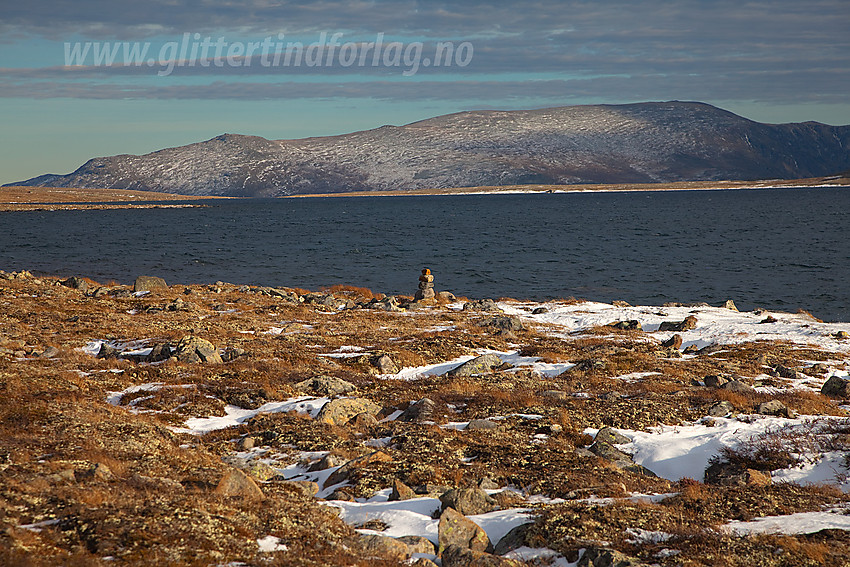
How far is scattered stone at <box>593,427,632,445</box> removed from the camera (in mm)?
17164

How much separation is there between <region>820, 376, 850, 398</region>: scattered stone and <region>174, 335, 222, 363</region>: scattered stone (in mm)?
21387

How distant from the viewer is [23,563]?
795cm

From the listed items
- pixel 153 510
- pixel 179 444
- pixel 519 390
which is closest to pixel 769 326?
pixel 519 390

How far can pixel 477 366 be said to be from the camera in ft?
84.7

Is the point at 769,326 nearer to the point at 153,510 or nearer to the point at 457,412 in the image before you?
the point at 457,412

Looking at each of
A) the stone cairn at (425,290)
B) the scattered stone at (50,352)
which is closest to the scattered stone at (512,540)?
the scattered stone at (50,352)

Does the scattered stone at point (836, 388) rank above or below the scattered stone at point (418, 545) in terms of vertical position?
below

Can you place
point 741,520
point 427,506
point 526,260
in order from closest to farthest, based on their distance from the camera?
point 741,520 → point 427,506 → point 526,260

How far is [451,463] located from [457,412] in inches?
180

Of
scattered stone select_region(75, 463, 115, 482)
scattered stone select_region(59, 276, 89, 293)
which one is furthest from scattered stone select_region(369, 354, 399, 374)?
scattered stone select_region(59, 276, 89, 293)

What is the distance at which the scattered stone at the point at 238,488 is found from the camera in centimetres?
1146

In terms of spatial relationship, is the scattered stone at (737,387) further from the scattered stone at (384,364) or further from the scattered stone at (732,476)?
the scattered stone at (384,364)

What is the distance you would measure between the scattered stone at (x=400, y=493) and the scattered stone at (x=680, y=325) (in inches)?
1071

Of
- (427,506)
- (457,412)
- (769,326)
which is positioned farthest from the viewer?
(769,326)
